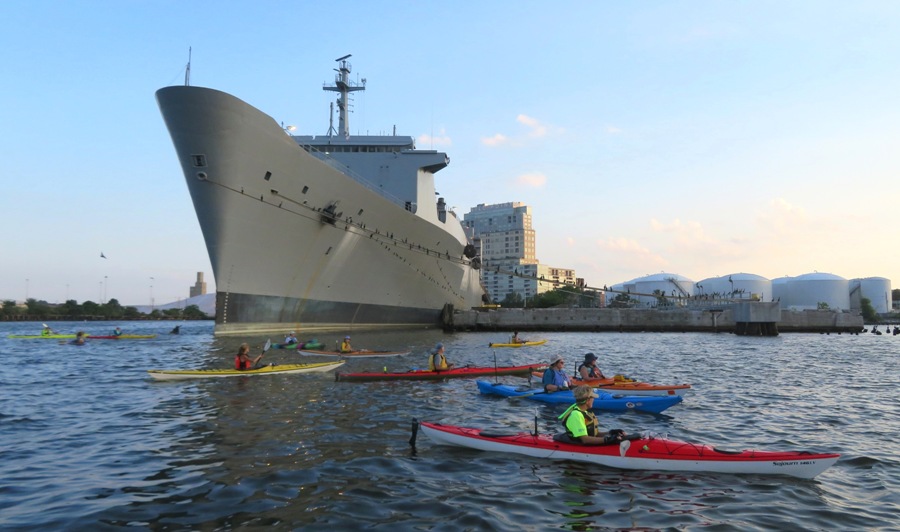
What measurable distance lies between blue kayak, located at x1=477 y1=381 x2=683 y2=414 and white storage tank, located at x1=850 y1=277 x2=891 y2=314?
5451 inches

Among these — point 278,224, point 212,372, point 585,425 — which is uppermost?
point 278,224

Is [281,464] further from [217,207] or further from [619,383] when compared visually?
[217,207]

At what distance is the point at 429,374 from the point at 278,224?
1170 centimetres

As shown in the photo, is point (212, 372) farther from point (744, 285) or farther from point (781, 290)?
point (781, 290)

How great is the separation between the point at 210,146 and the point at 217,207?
257 cm

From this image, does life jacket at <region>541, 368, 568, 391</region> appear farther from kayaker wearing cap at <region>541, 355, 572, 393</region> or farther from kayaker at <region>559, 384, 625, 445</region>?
kayaker at <region>559, 384, 625, 445</region>

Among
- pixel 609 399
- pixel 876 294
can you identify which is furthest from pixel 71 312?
pixel 876 294

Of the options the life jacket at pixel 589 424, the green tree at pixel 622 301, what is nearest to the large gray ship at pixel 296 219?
the life jacket at pixel 589 424

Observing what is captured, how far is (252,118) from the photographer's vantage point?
22.5 metres

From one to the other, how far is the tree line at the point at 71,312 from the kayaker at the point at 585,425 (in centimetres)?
13076

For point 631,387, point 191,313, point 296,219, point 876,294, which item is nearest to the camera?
point 631,387

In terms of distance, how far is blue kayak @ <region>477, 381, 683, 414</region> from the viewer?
41.0 ft

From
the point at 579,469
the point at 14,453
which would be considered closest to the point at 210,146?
the point at 14,453

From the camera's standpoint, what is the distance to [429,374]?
57.5 feet
